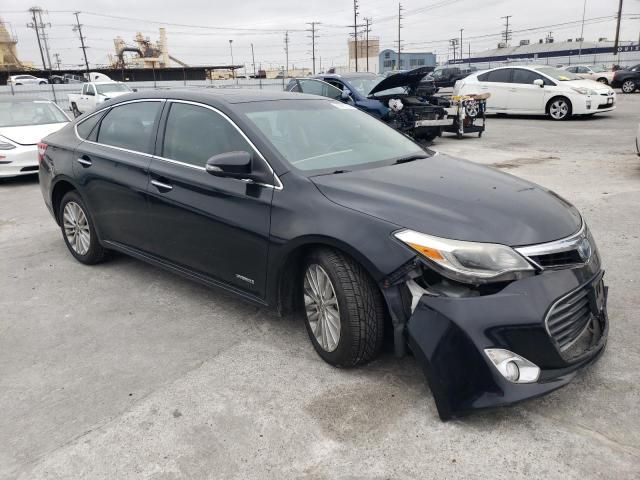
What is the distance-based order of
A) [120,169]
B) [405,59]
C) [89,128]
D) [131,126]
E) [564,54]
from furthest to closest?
[405,59] < [564,54] < [89,128] < [131,126] < [120,169]

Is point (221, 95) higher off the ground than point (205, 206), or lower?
higher

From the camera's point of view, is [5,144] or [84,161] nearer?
[84,161]

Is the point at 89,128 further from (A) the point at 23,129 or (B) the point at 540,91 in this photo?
(B) the point at 540,91

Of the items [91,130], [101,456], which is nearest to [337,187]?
[101,456]

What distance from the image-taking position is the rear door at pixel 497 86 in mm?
15845

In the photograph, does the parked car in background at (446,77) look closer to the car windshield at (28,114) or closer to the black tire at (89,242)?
the car windshield at (28,114)

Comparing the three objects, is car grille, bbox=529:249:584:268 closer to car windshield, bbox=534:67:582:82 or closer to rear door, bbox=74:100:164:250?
rear door, bbox=74:100:164:250

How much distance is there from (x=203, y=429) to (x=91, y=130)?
3176 millimetres

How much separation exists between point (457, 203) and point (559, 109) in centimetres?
1429

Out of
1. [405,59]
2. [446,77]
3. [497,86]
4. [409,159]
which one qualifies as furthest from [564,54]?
[409,159]

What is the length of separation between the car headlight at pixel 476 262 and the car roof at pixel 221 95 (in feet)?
6.33

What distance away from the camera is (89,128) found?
4727 millimetres

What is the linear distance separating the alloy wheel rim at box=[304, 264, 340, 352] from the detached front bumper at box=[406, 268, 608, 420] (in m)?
0.58

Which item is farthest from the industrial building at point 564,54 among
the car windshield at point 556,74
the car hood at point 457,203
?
the car hood at point 457,203
